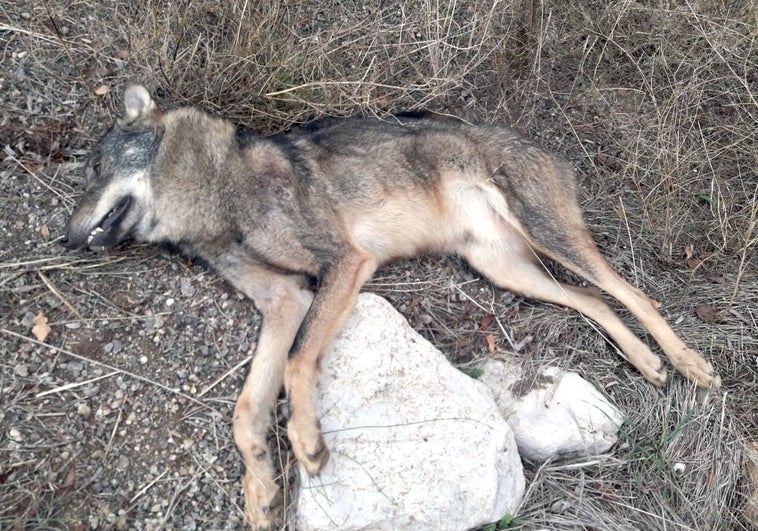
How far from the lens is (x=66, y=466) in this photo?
3.33 meters

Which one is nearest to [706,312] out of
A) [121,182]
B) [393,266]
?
[393,266]

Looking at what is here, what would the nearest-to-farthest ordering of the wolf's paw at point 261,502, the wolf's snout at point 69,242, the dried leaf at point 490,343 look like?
the wolf's paw at point 261,502
the wolf's snout at point 69,242
the dried leaf at point 490,343

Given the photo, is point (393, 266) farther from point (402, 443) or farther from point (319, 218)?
point (402, 443)

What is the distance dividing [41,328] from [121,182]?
104 centimetres

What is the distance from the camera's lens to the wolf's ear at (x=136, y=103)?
4.04 meters

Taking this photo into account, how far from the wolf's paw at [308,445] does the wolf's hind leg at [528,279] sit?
6.12ft

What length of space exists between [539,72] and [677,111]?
118 cm

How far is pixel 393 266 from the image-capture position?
4.43 m

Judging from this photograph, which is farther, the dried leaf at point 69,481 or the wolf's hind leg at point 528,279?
the wolf's hind leg at point 528,279

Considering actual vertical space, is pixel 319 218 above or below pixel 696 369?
above

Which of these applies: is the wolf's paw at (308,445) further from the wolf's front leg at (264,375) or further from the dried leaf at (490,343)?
the dried leaf at (490,343)

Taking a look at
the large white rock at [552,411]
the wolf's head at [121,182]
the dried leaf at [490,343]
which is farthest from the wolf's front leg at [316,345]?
the wolf's head at [121,182]

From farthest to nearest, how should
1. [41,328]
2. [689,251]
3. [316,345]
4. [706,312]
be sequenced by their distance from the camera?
[689,251], [706,312], [41,328], [316,345]

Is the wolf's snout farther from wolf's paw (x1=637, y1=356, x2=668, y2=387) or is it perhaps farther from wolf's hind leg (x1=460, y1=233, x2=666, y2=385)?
wolf's paw (x1=637, y1=356, x2=668, y2=387)
